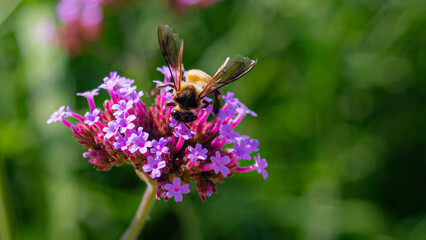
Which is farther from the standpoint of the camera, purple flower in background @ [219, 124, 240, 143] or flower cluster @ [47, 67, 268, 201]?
purple flower in background @ [219, 124, 240, 143]

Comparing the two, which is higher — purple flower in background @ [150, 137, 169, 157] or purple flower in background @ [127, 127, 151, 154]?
purple flower in background @ [127, 127, 151, 154]

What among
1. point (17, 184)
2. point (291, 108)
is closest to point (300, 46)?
point (291, 108)

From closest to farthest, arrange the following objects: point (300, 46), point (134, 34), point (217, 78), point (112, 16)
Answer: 1. point (217, 78)
2. point (300, 46)
3. point (134, 34)
4. point (112, 16)

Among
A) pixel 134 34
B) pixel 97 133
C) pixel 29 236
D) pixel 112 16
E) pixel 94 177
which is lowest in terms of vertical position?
pixel 29 236

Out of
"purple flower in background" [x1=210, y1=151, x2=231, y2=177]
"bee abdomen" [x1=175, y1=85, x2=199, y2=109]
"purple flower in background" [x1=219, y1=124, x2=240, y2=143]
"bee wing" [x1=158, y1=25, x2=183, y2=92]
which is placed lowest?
"purple flower in background" [x1=210, y1=151, x2=231, y2=177]

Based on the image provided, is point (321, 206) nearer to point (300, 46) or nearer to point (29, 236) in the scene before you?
point (300, 46)

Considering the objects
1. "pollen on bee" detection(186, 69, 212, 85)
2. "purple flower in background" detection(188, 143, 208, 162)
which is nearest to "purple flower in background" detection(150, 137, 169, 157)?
"purple flower in background" detection(188, 143, 208, 162)

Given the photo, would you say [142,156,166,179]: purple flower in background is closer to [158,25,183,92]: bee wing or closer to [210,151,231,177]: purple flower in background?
[210,151,231,177]: purple flower in background
